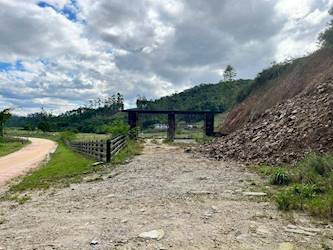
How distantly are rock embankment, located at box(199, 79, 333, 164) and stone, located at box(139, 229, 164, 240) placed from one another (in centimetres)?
878

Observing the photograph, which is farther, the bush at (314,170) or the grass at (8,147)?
the grass at (8,147)

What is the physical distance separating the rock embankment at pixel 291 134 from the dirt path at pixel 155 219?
4.38 m

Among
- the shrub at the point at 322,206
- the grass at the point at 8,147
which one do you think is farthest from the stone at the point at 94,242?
the grass at the point at 8,147

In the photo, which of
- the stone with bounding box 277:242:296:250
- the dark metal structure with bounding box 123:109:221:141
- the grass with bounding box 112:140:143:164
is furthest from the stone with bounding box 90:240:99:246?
the dark metal structure with bounding box 123:109:221:141

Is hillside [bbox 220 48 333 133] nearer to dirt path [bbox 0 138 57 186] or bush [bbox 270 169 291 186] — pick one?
bush [bbox 270 169 291 186]

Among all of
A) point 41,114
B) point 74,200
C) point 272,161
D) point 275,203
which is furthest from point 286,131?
point 41,114

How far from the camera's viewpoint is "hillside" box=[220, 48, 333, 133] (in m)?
21.6

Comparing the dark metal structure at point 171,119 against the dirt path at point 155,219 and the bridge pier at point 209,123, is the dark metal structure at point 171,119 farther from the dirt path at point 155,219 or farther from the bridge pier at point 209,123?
the dirt path at point 155,219

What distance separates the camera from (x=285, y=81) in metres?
25.6

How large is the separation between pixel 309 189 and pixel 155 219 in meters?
3.54

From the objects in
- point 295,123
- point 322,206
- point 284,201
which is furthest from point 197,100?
point 322,206

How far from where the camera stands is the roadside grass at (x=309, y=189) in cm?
645

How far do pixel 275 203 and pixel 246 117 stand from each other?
2144 centimetres

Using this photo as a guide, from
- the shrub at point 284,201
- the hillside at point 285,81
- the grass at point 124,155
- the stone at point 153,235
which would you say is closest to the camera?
the stone at point 153,235
